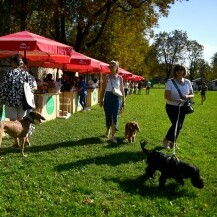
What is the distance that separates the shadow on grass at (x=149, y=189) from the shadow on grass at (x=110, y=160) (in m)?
1.02

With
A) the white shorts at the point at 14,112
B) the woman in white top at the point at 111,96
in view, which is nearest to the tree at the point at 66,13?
the woman in white top at the point at 111,96

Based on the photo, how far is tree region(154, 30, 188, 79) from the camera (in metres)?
105

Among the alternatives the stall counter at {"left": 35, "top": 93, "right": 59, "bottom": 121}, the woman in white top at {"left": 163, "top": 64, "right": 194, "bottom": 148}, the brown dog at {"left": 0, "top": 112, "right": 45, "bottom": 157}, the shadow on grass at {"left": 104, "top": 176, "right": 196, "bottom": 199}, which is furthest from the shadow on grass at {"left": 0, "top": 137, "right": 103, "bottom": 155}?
the stall counter at {"left": 35, "top": 93, "right": 59, "bottom": 121}

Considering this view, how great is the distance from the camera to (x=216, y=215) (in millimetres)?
5402

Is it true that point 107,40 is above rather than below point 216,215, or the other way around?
above

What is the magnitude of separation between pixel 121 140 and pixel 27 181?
4390 millimetres

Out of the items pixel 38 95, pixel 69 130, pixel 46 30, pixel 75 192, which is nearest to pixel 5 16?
pixel 46 30

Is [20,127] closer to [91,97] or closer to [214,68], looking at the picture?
[91,97]

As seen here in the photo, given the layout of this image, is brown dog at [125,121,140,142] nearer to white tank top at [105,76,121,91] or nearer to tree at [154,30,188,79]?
white tank top at [105,76,121,91]

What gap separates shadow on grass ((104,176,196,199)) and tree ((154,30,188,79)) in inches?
3862

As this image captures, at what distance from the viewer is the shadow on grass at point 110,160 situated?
738cm

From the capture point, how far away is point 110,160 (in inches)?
315

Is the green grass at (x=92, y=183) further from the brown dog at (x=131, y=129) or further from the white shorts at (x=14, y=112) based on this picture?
the white shorts at (x=14, y=112)

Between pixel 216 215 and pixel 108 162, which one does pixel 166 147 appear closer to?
pixel 108 162
